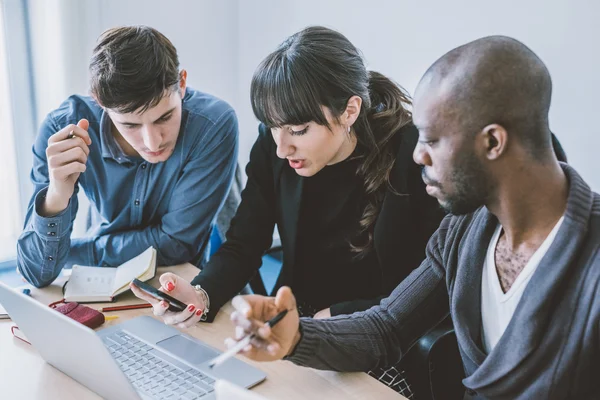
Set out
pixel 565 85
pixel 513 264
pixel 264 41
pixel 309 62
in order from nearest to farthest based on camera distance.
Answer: pixel 513 264
pixel 309 62
pixel 565 85
pixel 264 41

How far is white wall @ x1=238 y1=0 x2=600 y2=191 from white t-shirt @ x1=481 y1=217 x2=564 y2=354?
108 cm

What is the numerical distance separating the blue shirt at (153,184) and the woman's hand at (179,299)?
290mm

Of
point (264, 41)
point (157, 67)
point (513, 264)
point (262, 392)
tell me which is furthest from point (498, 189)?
point (264, 41)

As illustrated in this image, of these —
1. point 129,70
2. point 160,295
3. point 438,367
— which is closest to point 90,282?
point 160,295

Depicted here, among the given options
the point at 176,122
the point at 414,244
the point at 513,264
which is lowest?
the point at 414,244

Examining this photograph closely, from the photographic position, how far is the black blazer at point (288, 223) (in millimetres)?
1496

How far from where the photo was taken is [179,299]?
1.35 metres

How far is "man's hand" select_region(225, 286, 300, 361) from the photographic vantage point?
3.09ft

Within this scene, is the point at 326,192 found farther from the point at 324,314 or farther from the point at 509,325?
the point at 509,325

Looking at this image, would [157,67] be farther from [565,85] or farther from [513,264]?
[565,85]

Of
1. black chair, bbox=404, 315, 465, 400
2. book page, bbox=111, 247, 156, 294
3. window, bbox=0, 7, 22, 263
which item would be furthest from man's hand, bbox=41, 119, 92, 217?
window, bbox=0, 7, 22, 263

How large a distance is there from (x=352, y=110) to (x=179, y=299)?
579mm

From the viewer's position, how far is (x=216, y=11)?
3127 millimetres

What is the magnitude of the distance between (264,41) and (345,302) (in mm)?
1937
